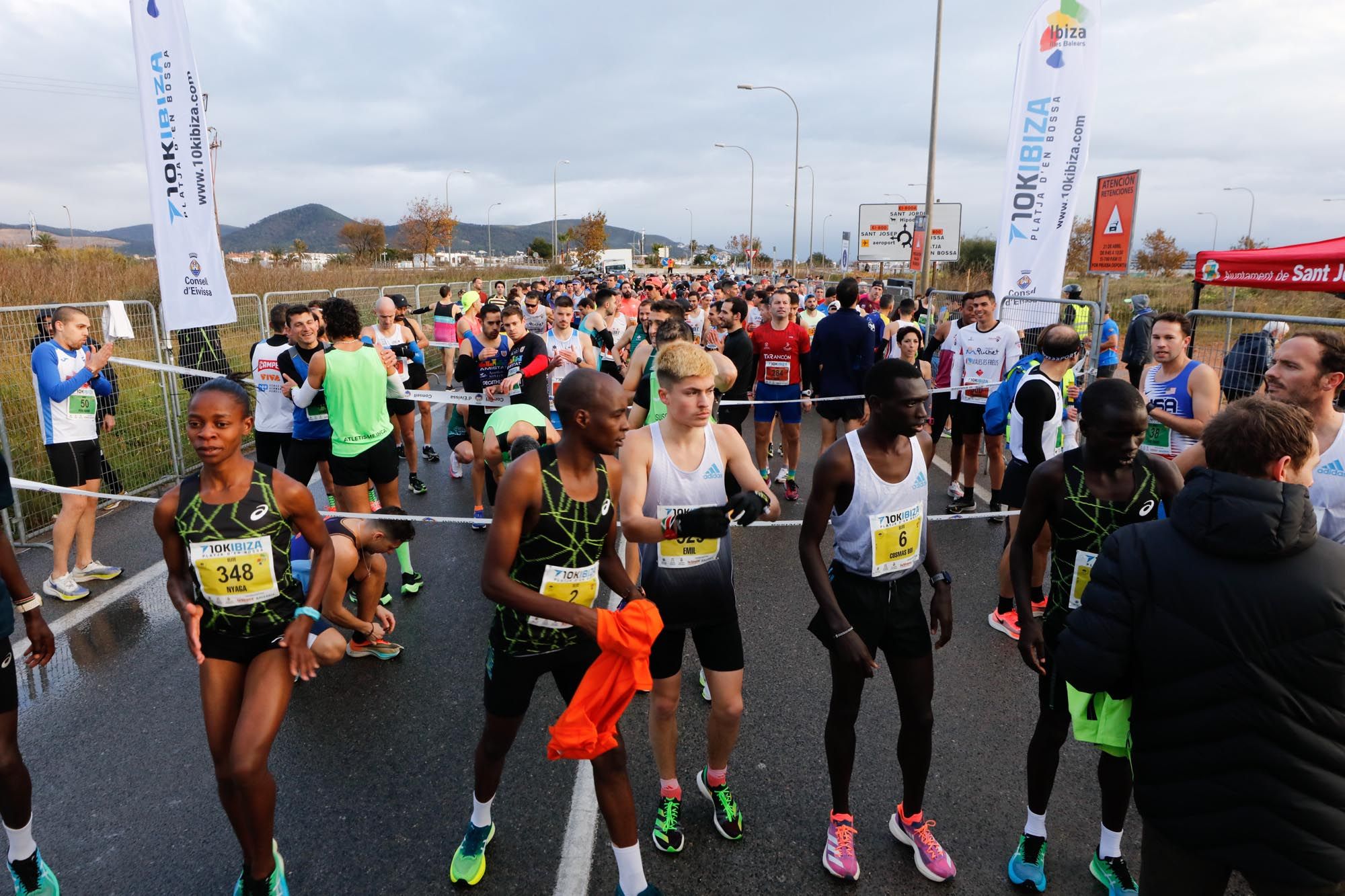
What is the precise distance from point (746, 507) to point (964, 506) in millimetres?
5513

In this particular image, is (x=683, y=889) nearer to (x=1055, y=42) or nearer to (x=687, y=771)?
(x=687, y=771)

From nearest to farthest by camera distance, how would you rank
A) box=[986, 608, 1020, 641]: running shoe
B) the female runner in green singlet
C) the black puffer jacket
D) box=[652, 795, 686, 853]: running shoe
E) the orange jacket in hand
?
the black puffer jacket → the orange jacket in hand → the female runner in green singlet → box=[652, 795, 686, 853]: running shoe → box=[986, 608, 1020, 641]: running shoe

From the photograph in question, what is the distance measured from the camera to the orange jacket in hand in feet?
8.16

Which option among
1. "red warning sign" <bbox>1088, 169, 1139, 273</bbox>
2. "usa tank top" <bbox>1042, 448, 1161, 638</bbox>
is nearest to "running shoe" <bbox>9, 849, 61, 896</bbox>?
"usa tank top" <bbox>1042, 448, 1161, 638</bbox>

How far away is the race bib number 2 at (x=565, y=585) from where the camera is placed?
271 centimetres

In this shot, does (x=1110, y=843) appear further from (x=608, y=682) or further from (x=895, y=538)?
(x=608, y=682)

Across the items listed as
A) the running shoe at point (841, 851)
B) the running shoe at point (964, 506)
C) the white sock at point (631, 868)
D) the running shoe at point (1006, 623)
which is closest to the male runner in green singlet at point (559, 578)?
the white sock at point (631, 868)

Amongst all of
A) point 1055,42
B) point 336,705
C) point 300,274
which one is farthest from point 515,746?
point 300,274

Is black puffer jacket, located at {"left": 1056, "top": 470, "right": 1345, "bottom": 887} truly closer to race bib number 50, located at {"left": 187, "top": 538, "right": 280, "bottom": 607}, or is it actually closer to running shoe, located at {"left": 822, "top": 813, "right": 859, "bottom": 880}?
running shoe, located at {"left": 822, "top": 813, "right": 859, "bottom": 880}

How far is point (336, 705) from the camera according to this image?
4.26 meters

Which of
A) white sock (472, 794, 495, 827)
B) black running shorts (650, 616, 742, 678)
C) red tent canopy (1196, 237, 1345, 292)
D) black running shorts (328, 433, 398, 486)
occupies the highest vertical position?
red tent canopy (1196, 237, 1345, 292)

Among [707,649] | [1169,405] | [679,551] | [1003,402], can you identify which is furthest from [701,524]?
[1003,402]

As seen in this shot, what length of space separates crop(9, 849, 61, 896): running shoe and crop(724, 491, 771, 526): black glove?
2.85m

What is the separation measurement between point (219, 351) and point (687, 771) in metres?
9.21
